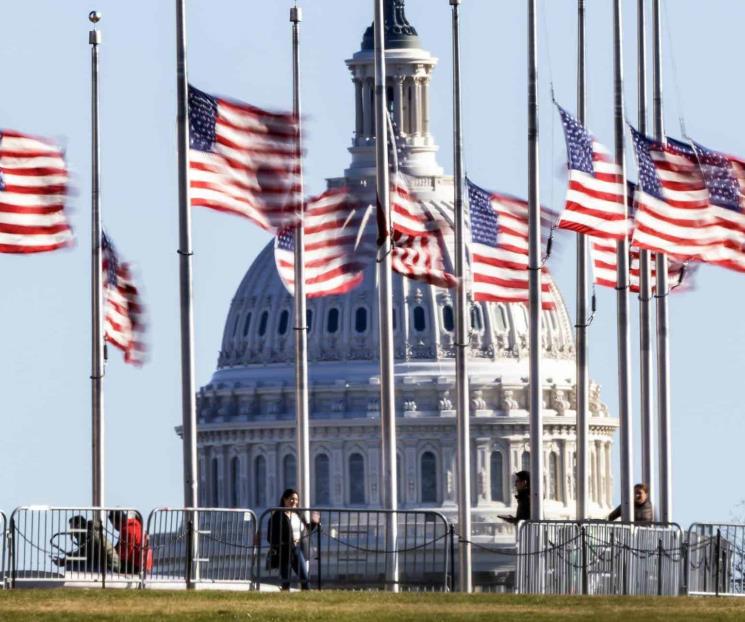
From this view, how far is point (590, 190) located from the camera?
67.3 metres

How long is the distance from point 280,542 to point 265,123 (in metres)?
8.12

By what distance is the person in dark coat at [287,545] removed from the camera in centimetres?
5900

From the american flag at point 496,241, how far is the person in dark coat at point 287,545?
1491cm

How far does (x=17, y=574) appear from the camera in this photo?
56312 millimetres

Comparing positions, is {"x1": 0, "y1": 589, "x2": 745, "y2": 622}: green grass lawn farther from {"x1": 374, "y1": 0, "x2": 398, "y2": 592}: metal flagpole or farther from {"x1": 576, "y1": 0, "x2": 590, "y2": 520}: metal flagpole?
{"x1": 576, "y1": 0, "x2": 590, "y2": 520}: metal flagpole

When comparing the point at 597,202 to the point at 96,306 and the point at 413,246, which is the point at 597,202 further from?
the point at 96,306

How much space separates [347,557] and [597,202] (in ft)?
26.1

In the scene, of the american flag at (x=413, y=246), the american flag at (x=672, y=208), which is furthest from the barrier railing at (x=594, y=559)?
the american flag at (x=413, y=246)

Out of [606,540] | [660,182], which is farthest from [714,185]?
[606,540]

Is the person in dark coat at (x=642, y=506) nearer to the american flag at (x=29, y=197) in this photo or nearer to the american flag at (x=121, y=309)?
the american flag at (x=29, y=197)

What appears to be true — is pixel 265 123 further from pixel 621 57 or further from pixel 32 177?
pixel 621 57

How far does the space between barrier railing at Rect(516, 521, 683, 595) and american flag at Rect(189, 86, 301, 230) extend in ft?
23.2

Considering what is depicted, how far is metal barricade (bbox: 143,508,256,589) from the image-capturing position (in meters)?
58.0

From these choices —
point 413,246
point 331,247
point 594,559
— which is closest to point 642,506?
point 594,559
